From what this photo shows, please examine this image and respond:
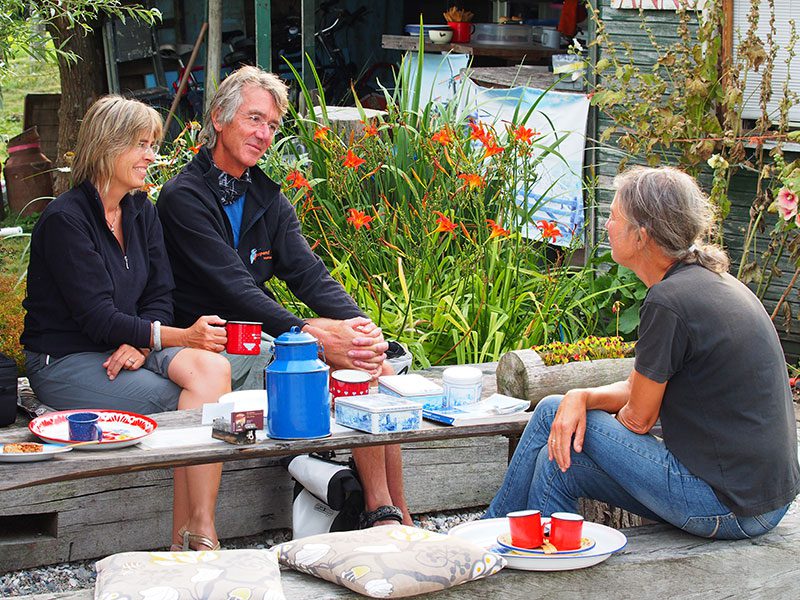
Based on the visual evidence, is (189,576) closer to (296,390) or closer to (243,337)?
(296,390)

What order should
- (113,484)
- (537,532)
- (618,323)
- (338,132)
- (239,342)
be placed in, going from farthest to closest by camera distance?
(338,132) → (618,323) → (113,484) → (239,342) → (537,532)

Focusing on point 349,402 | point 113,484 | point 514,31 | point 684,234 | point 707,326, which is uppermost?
point 514,31

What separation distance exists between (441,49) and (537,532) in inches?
268

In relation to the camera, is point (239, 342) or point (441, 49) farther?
point (441, 49)

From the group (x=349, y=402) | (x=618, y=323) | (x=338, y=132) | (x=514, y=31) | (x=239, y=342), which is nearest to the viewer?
(x=349, y=402)

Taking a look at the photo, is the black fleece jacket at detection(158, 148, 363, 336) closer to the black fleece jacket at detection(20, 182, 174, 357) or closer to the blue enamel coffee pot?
the black fleece jacket at detection(20, 182, 174, 357)

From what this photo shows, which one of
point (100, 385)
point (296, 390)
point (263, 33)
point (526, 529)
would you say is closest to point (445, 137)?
point (100, 385)

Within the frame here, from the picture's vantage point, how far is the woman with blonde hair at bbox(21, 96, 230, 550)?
12.5 ft

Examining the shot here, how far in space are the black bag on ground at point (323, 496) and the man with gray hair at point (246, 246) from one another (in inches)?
5.6

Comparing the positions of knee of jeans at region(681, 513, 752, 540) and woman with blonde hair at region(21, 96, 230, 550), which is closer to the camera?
knee of jeans at region(681, 513, 752, 540)

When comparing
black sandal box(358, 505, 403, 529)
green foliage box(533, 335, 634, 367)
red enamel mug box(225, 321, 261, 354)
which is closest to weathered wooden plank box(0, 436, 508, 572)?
black sandal box(358, 505, 403, 529)

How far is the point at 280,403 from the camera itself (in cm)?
307

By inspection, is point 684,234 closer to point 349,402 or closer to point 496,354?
point 349,402

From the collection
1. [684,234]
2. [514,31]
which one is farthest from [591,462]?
[514,31]
